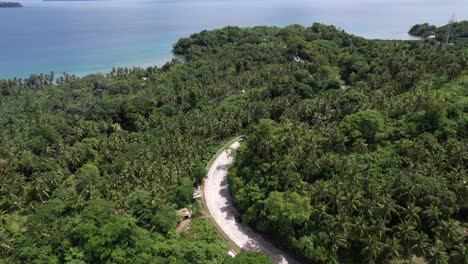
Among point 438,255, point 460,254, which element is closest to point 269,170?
point 438,255

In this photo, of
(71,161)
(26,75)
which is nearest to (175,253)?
(71,161)

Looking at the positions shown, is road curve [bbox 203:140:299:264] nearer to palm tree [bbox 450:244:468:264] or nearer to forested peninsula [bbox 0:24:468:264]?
forested peninsula [bbox 0:24:468:264]

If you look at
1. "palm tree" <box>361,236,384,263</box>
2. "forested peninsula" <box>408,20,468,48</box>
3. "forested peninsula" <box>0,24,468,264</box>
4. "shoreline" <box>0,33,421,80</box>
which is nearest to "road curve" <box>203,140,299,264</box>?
"forested peninsula" <box>0,24,468,264</box>

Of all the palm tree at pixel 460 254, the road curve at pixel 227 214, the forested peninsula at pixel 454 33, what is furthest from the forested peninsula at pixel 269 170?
the forested peninsula at pixel 454 33

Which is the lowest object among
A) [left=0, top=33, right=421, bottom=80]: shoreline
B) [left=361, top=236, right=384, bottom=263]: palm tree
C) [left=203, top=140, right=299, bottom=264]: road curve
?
[left=203, top=140, right=299, bottom=264]: road curve

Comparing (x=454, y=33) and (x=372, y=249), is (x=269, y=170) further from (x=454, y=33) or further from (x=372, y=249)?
(x=454, y=33)

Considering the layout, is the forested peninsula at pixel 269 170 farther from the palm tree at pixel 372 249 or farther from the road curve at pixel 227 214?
the road curve at pixel 227 214
